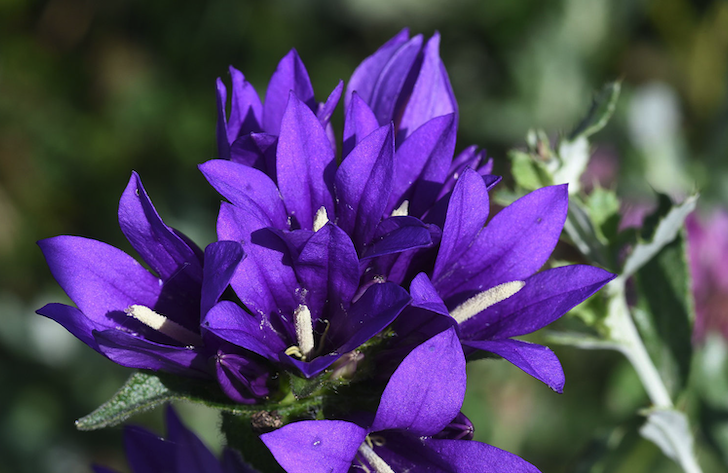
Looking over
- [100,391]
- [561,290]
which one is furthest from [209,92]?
[561,290]

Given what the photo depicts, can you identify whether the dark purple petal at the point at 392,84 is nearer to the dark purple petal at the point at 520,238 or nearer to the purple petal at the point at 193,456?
the dark purple petal at the point at 520,238

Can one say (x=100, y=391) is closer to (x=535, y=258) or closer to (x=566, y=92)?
(x=535, y=258)

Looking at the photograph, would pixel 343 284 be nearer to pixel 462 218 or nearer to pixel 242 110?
pixel 462 218

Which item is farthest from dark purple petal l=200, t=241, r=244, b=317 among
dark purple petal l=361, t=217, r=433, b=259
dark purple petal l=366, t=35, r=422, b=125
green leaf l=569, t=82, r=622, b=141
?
green leaf l=569, t=82, r=622, b=141

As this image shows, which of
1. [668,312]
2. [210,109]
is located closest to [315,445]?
[668,312]

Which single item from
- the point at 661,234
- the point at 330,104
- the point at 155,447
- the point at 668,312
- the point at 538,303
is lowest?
the point at 668,312

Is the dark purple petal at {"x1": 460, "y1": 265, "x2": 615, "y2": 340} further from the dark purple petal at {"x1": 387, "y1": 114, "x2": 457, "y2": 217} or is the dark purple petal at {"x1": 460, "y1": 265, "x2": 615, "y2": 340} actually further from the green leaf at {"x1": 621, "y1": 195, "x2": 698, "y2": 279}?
the green leaf at {"x1": 621, "y1": 195, "x2": 698, "y2": 279}
